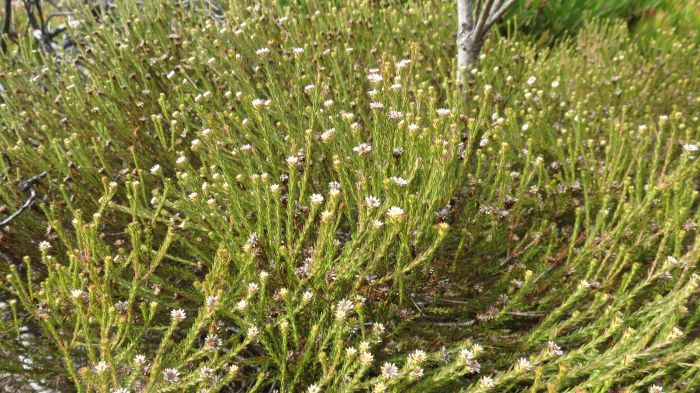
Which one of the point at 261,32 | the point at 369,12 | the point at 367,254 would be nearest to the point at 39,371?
the point at 367,254

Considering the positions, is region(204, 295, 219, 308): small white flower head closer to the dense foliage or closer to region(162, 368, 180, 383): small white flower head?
the dense foliage

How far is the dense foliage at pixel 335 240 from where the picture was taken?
1.43m

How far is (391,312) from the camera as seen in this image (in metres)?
1.68

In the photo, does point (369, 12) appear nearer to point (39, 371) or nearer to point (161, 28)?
point (161, 28)

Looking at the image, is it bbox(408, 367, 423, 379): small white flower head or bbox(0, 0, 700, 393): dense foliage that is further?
bbox(0, 0, 700, 393): dense foliage

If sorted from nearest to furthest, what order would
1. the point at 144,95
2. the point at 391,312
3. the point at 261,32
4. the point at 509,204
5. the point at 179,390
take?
1. the point at 179,390
2. the point at 391,312
3. the point at 509,204
4. the point at 144,95
5. the point at 261,32

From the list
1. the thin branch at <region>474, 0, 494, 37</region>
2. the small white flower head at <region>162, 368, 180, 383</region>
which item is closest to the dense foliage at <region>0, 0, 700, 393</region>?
the small white flower head at <region>162, 368, 180, 383</region>

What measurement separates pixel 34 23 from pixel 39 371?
323cm

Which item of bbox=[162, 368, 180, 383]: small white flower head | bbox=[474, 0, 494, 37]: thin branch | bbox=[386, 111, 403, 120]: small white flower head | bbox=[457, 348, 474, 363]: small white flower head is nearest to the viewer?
bbox=[457, 348, 474, 363]: small white flower head

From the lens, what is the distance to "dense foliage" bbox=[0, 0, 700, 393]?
143cm

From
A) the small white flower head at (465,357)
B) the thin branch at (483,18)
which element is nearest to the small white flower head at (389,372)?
the small white flower head at (465,357)

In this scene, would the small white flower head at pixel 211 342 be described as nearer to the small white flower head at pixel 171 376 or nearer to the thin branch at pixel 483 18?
the small white flower head at pixel 171 376

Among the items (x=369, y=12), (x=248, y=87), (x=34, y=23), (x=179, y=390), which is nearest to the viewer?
(x=179, y=390)

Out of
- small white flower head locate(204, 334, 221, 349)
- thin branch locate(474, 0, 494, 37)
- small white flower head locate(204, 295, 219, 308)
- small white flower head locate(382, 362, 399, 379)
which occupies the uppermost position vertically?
thin branch locate(474, 0, 494, 37)
